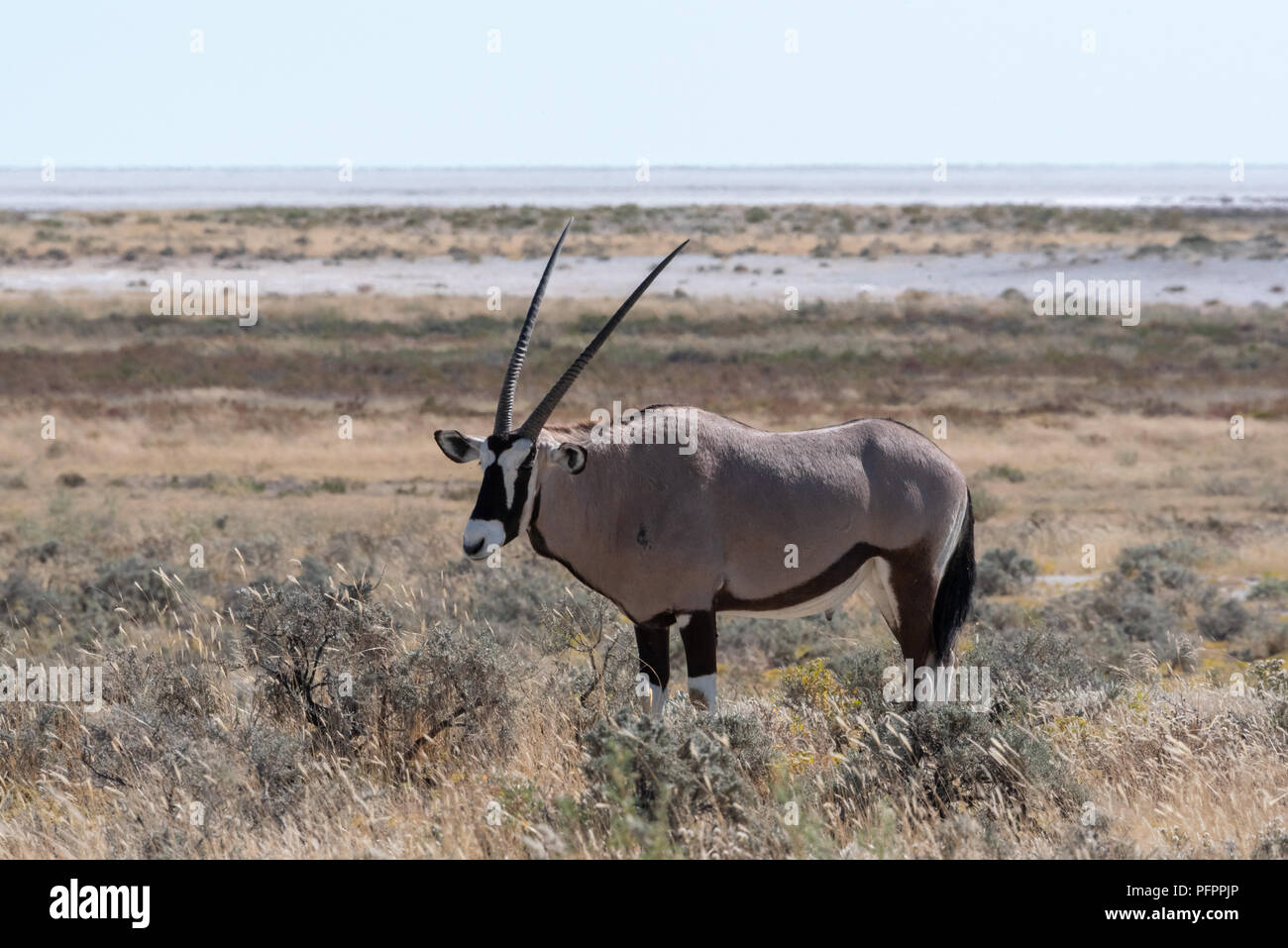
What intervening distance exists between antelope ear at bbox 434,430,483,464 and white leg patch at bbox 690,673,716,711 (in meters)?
1.47

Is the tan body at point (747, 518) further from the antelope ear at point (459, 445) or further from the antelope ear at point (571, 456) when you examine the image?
the antelope ear at point (459, 445)

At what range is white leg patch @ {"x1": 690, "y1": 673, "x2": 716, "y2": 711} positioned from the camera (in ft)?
22.3

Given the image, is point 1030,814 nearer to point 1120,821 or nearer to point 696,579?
point 1120,821

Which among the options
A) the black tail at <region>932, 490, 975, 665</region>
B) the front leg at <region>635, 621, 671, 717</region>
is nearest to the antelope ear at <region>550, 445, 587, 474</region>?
the front leg at <region>635, 621, 671, 717</region>

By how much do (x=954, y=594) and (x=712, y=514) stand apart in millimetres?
1405

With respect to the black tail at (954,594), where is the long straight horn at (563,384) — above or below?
above

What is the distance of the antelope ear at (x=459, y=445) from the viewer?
6.78m

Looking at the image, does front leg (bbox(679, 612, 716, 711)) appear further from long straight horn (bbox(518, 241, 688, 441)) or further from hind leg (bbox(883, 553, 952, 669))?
long straight horn (bbox(518, 241, 688, 441))

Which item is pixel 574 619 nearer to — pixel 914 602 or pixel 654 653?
pixel 654 653

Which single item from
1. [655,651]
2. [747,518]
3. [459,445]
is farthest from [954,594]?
[459,445]

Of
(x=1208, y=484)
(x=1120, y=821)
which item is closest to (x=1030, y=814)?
(x=1120, y=821)

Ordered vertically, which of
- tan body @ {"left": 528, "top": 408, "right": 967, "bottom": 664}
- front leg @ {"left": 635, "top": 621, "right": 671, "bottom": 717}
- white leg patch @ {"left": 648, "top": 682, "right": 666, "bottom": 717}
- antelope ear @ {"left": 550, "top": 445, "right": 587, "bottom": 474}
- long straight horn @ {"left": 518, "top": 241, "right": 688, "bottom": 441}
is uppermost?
long straight horn @ {"left": 518, "top": 241, "right": 688, "bottom": 441}

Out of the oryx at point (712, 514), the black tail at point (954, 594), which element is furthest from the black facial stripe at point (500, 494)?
the black tail at point (954, 594)

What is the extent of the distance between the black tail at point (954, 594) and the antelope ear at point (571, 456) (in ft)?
6.52
